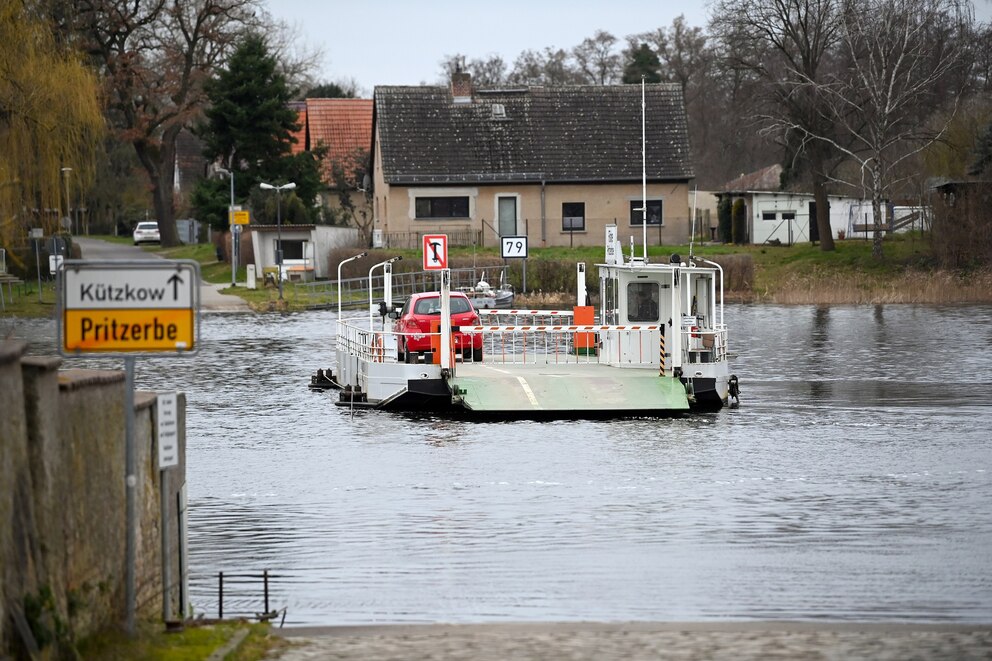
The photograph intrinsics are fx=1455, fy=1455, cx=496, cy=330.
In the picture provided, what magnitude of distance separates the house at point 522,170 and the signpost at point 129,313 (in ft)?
190

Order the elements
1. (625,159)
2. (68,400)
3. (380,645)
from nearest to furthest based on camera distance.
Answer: (68,400) < (380,645) < (625,159)

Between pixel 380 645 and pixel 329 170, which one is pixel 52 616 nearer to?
pixel 380 645

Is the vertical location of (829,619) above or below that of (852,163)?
below

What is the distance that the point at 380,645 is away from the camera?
9844mm

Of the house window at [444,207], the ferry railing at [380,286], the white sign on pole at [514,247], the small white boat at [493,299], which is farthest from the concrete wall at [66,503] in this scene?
the house window at [444,207]

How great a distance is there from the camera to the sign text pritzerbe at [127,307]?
9680 millimetres

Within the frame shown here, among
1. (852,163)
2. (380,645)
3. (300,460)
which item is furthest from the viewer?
(852,163)

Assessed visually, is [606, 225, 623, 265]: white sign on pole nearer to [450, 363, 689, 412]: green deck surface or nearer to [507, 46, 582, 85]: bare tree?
[450, 363, 689, 412]: green deck surface

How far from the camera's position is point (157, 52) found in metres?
80.0

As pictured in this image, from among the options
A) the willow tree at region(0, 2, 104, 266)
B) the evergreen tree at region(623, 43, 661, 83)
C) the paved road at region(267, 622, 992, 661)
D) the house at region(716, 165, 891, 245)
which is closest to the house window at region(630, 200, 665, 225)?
the house at region(716, 165, 891, 245)

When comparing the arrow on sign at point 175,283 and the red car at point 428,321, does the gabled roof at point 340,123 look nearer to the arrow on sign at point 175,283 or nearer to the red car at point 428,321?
the red car at point 428,321

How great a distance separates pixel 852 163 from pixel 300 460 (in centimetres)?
5906

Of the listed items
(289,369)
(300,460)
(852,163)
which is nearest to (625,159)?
(852,163)

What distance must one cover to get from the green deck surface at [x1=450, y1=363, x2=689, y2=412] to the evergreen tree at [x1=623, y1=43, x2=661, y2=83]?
A: 2956 inches
